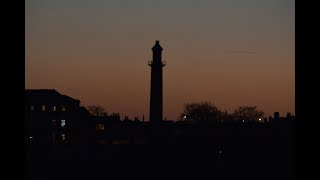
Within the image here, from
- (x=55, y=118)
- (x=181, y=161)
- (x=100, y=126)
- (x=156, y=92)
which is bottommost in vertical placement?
(x=181, y=161)

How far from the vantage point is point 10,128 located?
3551 mm

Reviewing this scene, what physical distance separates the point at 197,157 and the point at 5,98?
50.3m

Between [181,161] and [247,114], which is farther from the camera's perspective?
[247,114]

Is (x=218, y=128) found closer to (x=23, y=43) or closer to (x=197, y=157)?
(x=197, y=157)

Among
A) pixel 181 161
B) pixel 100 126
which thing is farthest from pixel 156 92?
pixel 181 161

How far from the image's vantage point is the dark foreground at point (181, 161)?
41.6 m

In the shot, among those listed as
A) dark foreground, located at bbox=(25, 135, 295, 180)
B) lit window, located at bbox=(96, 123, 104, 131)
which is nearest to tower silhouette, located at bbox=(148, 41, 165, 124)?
lit window, located at bbox=(96, 123, 104, 131)

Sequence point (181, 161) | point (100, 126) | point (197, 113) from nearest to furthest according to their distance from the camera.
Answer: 1. point (181, 161)
2. point (100, 126)
3. point (197, 113)

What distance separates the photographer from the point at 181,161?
4959 centimetres

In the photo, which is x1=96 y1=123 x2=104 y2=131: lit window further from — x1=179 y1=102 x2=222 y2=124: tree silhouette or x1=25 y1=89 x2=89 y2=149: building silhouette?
x1=179 y1=102 x2=222 y2=124: tree silhouette

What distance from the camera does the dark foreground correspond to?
137 feet

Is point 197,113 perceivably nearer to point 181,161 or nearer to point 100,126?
point 100,126

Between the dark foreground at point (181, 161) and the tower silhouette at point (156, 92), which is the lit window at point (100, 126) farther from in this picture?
the dark foreground at point (181, 161)


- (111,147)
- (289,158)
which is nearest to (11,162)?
(289,158)
